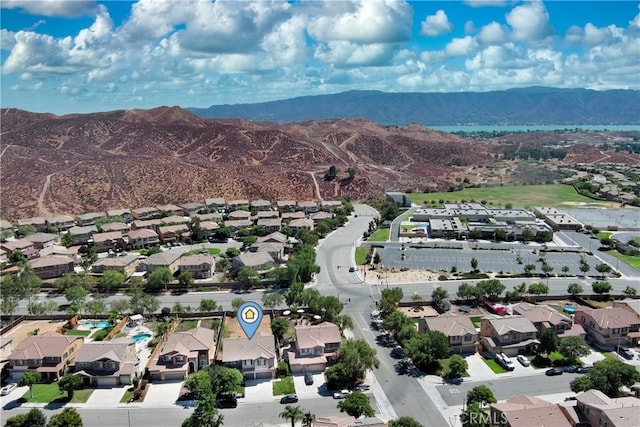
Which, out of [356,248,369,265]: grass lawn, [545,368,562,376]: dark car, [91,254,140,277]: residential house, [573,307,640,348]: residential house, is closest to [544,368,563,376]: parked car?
[545,368,562,376]: dark car

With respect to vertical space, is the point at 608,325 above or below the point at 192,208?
below

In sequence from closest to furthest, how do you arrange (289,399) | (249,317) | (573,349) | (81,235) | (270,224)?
(289,399) < (573,349) < (249,317) < (81,235) < (270,224)

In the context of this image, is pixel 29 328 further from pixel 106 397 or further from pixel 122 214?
pixel 122 214

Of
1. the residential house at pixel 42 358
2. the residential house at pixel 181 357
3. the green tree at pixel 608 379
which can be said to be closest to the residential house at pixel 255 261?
the residential house at pixel 181 357

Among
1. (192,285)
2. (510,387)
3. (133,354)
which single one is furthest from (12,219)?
(510,387)

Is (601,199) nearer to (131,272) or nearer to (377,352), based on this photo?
(377,352)

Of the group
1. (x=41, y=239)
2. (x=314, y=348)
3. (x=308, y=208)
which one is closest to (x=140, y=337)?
(x=314, y=348)
